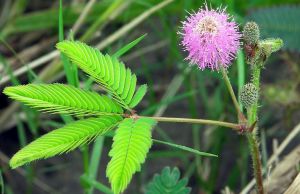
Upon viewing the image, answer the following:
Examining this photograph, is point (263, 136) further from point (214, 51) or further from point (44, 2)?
point (44, 2)

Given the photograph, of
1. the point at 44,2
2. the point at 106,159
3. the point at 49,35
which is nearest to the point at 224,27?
the point at 106,159

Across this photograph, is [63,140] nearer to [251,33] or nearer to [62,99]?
[62,99]

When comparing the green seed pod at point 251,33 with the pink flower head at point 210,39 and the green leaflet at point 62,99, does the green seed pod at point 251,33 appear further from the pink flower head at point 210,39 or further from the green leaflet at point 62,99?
the green leaflet at point 62,99

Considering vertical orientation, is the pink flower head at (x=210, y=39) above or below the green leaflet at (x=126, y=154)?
above

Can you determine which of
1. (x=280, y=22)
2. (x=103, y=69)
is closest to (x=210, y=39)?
(x=103, y=69)

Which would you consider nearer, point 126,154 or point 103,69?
point 126,154

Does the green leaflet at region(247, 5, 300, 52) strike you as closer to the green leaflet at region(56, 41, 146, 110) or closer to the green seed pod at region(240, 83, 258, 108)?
the green seed pod at region(240, 83, 258, 108)

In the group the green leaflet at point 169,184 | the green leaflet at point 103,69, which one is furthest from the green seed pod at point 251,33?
the green leaflet at point 169,184
